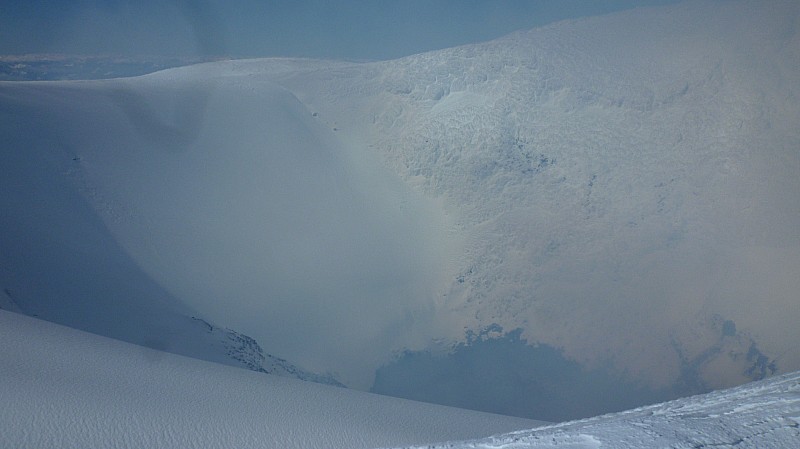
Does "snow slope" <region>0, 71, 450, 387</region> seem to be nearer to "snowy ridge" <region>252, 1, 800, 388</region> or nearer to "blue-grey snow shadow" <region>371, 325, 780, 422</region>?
"blue-grey snow shadow" <region>371, 325, 780, 422</region>

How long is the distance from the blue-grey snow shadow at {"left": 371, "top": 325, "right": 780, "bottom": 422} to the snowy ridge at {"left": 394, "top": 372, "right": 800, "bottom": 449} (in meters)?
2.79

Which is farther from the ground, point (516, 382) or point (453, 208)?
point (453, 208)

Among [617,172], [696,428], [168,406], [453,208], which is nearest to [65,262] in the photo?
[168,406]

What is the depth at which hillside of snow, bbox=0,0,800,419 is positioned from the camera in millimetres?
4227

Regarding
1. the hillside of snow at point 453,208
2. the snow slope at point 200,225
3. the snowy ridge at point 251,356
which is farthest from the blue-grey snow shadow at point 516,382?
the snowy ridge at point 251,356

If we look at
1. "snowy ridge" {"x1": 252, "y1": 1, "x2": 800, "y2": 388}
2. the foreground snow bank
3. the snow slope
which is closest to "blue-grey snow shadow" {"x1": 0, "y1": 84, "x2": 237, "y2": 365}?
the snow slope

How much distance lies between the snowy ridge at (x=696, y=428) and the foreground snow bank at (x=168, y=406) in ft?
2.41

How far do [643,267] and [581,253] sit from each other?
1.85 ft

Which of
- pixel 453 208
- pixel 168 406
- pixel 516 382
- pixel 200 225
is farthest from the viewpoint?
pixel 453 208

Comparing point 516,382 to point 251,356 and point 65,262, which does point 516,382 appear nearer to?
point 251,356

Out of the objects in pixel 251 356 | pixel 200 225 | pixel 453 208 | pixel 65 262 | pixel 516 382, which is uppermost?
pixel 453 208

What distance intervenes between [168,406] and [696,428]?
176 centimetres

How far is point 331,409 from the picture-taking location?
2408 millimetres

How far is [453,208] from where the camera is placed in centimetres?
600
